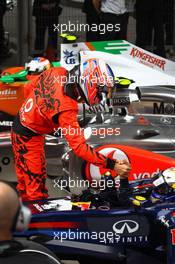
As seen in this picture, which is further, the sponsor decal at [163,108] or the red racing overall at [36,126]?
the sponsor decal at [163,108]

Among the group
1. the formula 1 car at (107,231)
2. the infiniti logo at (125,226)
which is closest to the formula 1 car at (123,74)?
the formula 1 car at (107,231)

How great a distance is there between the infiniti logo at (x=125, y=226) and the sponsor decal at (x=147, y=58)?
342cm

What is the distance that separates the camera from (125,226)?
4.82 m

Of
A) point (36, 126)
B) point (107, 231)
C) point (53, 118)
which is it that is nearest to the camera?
point (107, 231)

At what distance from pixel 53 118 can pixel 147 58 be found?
2.84 meters

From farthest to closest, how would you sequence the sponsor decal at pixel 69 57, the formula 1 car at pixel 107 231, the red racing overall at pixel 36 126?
the sponsor decal at pixel 69 57, the red racing overall at pixel 36 126, the formula 1 car at pixel 107 231

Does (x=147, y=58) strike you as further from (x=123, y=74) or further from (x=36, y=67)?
(x=36, y=67)

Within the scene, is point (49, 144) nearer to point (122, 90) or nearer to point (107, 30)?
point (122, 90)

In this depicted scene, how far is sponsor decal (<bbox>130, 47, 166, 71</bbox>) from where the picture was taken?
26.2ft

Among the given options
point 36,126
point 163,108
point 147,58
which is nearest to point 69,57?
point 147,58

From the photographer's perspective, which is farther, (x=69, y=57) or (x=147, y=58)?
(x=147, y=58)

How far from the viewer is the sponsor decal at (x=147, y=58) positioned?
26.2 ft

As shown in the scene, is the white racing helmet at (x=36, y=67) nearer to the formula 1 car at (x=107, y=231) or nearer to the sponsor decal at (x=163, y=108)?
the sponsor decal at (x=163, y=108)

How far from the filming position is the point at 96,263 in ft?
16.3
